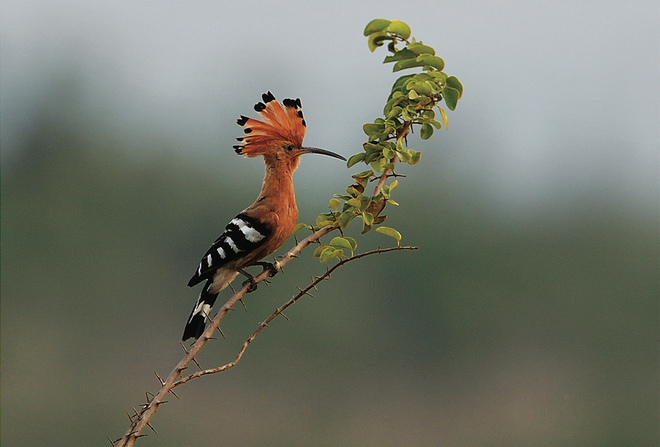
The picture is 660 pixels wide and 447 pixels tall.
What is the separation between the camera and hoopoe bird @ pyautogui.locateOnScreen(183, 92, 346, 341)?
7.46ft

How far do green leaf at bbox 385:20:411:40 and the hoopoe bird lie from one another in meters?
0.59

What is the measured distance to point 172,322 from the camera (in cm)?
2155

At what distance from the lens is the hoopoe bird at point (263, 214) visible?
2.27 meters

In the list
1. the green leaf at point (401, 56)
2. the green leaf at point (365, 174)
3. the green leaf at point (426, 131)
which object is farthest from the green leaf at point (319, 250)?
the green leaf at point (401, 56)

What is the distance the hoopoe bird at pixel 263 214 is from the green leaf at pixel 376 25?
566mm

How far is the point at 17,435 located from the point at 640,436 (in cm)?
1933

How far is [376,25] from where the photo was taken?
1654 millimetres

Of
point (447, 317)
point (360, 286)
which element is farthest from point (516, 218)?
point (360, 286)

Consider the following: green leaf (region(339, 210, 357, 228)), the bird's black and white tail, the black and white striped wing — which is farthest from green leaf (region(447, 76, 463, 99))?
the bird's black and white tail

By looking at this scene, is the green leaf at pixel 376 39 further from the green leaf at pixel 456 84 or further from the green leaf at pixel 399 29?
the green leaf at pixel 456 84

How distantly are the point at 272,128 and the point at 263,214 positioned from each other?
10.7 inches

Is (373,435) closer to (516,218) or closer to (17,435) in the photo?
(17,435)

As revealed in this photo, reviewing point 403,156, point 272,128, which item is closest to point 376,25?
point 403,156

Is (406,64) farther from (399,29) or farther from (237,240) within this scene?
(237,240)
